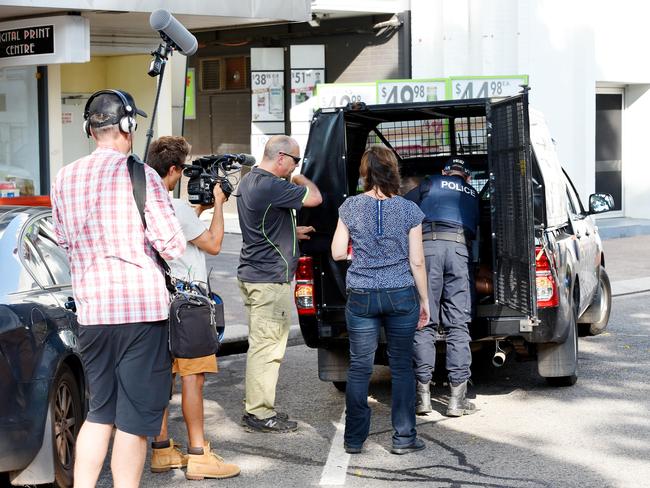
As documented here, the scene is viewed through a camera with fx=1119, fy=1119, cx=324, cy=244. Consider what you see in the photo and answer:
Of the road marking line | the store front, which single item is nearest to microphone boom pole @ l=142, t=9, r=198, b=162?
the road marking line

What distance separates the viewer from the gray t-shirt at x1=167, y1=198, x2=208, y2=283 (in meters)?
6.09

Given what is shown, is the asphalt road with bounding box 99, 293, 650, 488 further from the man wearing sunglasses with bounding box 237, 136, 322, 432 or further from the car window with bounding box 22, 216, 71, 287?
the car window with bounding box 22, 216, 71, 287

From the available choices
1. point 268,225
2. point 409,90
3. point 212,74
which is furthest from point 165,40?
point 212,74

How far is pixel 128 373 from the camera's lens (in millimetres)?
4773

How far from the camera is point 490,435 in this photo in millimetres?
6957

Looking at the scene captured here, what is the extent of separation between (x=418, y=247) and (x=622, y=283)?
8.13m

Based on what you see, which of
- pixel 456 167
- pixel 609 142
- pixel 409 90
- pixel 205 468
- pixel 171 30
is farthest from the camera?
pixel 609 142

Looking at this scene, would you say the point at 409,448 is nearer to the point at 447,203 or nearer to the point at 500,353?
the point at 500,353

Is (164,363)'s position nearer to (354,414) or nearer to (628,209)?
(354,414)

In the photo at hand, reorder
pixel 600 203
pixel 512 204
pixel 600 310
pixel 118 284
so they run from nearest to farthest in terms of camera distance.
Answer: pixel 118 284, pixel 512 204, pixel 600 203, pixel 600 310

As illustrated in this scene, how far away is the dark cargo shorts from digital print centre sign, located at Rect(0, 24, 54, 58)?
793 centimetres

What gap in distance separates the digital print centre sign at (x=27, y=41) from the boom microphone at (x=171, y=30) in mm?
5358

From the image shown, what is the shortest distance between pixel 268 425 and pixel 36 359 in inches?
81.5

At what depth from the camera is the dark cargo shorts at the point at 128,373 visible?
4.77m
